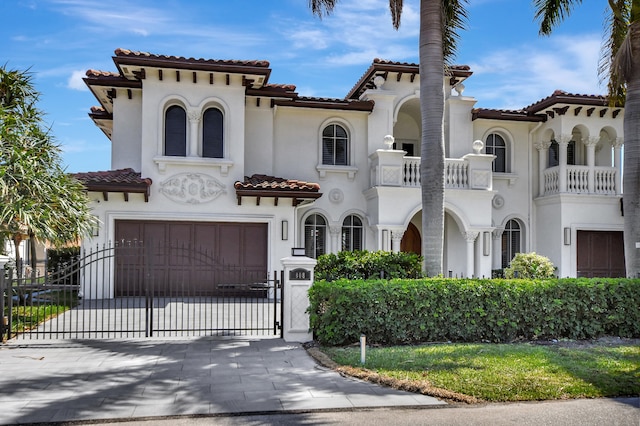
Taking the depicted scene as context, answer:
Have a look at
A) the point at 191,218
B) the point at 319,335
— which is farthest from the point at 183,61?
the point at 319,335

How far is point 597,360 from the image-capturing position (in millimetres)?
8742

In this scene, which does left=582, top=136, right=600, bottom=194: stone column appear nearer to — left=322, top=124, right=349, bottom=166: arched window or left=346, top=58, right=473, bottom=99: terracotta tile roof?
left=346, top=58, right=473, bottom=99: terracotta tile roof

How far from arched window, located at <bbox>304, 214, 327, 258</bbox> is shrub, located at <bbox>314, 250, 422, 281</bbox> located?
7.06 metres

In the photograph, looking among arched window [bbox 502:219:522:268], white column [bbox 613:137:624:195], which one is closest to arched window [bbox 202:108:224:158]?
arched window [bbox 502:219:522:268]

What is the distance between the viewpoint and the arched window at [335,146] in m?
20.1

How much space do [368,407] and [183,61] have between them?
43.1ft

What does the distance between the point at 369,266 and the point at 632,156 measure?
7.09 meters

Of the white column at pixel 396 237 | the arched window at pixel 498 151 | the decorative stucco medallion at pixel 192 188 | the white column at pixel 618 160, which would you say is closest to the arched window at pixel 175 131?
Answer: the decorative stucco medallion at pixel 192 188

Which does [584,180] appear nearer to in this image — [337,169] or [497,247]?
[497,247]

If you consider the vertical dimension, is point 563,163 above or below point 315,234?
above

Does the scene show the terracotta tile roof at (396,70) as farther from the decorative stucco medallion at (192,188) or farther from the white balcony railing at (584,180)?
the decorative stucco medallion at (192,188)

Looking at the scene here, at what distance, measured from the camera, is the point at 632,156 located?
44.8ft

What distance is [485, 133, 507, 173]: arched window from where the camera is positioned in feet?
70.2

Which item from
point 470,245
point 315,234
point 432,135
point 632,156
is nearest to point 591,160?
point 470,245
